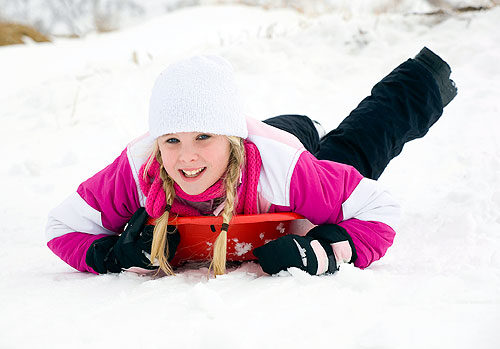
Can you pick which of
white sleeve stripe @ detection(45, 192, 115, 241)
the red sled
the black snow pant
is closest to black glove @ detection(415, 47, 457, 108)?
the black snow pant

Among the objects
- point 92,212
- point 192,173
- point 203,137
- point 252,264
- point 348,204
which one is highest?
point 203,137

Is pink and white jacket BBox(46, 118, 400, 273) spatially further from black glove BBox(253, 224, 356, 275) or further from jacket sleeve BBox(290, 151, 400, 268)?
black glove BBox(253, 224, 356, 275)

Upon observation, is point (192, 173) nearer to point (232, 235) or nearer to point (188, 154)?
point (188, 154)

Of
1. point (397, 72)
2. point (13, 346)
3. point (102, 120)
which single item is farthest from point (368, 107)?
point (102, 120)

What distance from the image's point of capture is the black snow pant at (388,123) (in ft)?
6.80

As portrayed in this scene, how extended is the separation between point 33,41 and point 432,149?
522 cm

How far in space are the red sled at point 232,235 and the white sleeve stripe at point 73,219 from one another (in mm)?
293

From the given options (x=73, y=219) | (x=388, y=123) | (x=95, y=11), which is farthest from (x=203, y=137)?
(x=95, y=11)

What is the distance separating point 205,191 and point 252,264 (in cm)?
31

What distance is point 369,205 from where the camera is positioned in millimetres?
1586

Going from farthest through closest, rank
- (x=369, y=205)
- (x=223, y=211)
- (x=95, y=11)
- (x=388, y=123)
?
(x=95, y=11) < (x=388, y=123) < (x=369, y=205) < (x=223, y=211)

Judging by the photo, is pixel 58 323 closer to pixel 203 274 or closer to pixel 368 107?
pixel 203 274

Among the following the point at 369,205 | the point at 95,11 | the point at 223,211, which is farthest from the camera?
the point at 95,11

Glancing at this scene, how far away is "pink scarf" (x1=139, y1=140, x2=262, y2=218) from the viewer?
1.49 meters
